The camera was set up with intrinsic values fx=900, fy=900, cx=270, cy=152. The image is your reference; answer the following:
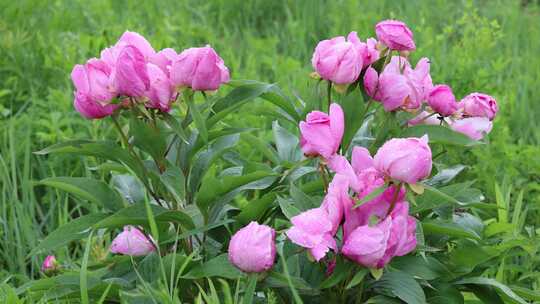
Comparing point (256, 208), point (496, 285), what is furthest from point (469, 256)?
point (256, 208)

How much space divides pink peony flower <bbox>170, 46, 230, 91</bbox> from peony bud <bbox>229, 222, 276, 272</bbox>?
9.9 inches

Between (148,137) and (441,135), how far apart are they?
0.48m

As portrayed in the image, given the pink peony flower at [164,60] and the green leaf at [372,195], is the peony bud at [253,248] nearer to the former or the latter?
the green leaf at [372,195]

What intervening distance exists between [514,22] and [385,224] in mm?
Answer: 3139

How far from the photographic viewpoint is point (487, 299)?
1.59 metres

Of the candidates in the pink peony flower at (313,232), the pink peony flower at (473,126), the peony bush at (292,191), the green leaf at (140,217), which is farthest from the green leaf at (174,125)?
the pink peony flower at (473,126)

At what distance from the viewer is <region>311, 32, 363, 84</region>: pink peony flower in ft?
4.76

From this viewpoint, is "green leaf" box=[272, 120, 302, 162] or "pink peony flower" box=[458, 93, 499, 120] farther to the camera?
"green leaf" box=[272, 120, 302, 162]

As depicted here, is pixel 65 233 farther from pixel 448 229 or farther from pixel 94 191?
pixel 448 229

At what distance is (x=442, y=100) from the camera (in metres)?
1.54

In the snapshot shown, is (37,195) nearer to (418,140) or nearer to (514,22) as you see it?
(418,140)

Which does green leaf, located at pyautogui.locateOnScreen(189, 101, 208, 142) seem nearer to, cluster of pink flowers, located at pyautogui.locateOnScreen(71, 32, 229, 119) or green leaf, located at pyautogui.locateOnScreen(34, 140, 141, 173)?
cluster of pink flowers, located at pyautogui.locateOnScreen(71, 32, 229, 119)

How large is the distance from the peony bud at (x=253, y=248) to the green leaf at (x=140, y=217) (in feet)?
0.48

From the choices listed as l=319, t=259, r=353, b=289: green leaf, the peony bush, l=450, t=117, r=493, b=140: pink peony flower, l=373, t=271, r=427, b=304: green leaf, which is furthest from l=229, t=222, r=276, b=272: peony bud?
l=450, t=117, r=493, b=140: pink peony flower
